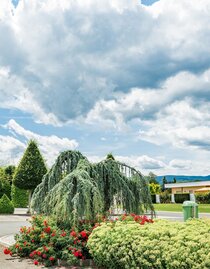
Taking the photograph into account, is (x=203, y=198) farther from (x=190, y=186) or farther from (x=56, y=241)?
(x=56, y=241)

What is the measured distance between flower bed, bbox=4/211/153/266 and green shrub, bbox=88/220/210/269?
70 cm

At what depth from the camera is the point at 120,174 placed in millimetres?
10930

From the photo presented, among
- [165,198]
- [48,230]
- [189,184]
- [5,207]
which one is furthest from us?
[189,184]

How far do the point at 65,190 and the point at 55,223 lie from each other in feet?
3.93

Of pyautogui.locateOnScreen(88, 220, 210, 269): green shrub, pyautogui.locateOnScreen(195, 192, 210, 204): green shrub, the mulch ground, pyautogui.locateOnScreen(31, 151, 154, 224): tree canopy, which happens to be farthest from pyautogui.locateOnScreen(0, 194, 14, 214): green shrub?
pyautogui.locateOnScreen(195, 192, 210, 204): green shrub

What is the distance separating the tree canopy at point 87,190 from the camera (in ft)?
30.9

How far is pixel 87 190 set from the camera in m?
9.51

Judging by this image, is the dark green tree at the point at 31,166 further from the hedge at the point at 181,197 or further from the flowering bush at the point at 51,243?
the hedge at the point at 181,197

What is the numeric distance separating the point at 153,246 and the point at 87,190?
298 centimetres

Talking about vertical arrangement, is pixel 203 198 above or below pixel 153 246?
above

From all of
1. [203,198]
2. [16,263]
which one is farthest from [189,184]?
[16,263]

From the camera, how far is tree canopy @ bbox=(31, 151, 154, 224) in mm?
9430

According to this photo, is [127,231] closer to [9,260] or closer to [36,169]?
[9,260]

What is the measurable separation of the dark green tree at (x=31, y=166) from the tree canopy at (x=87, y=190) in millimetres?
17862
